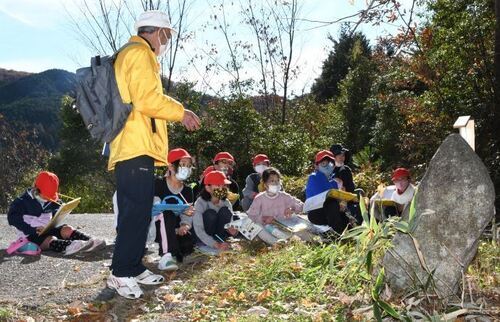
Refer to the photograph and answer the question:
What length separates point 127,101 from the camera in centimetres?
383

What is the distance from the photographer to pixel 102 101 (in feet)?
12.7

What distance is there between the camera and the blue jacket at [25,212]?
6059 mm

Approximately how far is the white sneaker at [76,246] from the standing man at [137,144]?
7.09ft

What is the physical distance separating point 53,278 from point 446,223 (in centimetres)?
324

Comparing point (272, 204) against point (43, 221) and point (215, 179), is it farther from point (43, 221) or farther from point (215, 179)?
point (43, 221)

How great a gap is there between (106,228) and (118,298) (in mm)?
5149

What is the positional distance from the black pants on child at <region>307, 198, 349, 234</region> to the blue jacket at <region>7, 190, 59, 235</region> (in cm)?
314

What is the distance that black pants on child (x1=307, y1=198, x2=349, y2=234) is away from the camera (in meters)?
6.62

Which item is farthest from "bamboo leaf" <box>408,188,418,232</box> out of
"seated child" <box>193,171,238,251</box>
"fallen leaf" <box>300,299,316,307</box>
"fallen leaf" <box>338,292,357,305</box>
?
"seated child" <box>193,171,238,251</box>

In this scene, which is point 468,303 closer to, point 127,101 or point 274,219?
point 127,101

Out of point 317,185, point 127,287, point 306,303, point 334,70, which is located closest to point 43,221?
point 127,287

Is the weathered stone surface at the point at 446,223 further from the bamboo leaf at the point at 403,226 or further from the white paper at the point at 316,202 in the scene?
the white paper at the point at 316,202

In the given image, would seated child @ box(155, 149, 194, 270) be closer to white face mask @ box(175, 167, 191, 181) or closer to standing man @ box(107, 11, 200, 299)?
white face mask @ box(175, 167, 191, 181)

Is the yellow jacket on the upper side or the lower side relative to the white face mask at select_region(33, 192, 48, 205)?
upper
